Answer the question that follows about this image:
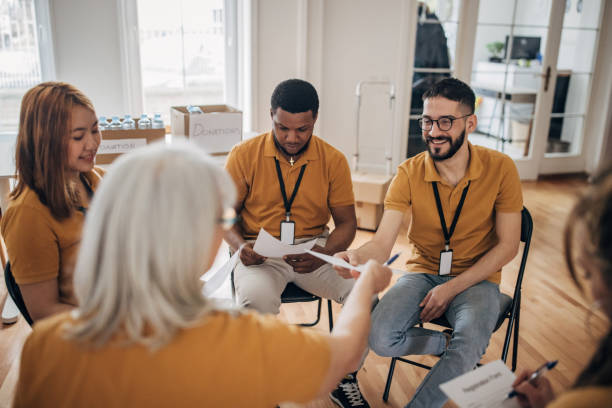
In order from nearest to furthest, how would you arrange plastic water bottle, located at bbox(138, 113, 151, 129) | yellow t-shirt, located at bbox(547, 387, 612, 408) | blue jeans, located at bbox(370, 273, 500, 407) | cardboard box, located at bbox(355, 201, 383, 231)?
yellow t-shirt, located at bbox(547, 387, 612, 408), blue jeans, located at bbox(370, 273, 500, 407), plastic water bottle, located at bbox(138, 113, 151, 129), cardboard box, located at bbox(355, 201, 383, 231)

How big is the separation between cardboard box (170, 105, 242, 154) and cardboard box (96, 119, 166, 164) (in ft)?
0.43

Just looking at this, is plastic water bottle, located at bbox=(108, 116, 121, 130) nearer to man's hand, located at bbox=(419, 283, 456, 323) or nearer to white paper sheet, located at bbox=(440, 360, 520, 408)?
man's hand, located at bbox=(419, 283, 456, 323)

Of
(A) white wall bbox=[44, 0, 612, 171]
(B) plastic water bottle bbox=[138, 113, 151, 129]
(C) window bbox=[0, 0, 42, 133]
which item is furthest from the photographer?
(A) white wall bbox=[44, 0, 612, 171]

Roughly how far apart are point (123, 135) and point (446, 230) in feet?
5.95

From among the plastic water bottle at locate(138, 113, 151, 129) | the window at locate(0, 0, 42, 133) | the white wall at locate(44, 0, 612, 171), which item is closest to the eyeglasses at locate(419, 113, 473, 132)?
the plastic water bottle at locate(138, 113, 151, 129)

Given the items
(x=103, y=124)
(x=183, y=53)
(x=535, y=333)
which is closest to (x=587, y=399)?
(x=535, y=333)

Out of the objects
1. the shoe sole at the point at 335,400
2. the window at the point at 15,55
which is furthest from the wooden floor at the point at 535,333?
the window at the point at 15,55

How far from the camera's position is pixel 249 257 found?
2.13 m

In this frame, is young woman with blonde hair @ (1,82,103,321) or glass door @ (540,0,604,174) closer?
young woman with blonde hair @ (1,82,103,321)

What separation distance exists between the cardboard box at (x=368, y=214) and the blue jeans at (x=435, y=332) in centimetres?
209

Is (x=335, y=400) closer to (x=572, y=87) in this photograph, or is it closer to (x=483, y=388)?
(x=483, y=388)

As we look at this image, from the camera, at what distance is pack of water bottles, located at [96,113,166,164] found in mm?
2699

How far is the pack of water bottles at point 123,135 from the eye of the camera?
270cm

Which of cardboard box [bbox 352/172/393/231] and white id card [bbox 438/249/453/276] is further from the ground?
white id card [bbox 438/249/453/276]
